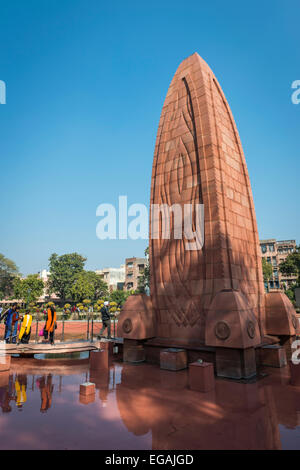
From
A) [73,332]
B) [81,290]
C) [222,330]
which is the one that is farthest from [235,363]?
[81,290]

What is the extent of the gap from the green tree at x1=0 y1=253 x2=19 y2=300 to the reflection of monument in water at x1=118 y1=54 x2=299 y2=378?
5579cm

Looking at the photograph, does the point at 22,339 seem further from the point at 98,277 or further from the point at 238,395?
the point at 98,277

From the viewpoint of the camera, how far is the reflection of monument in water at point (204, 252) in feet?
27.8

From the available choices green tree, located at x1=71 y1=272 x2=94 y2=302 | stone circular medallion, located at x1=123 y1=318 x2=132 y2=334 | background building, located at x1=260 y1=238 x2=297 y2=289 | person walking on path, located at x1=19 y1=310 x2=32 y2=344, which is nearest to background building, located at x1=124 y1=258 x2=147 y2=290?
green tree, located at x1=71 y1=272 x2=94 y2=302

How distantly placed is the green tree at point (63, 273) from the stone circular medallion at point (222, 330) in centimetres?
5146

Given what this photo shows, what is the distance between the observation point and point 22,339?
11414mm

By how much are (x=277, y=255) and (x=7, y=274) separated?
5933 cm

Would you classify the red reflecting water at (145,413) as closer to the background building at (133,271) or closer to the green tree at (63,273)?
the green tree at (63,273)

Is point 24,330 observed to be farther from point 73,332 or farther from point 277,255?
point 277,255

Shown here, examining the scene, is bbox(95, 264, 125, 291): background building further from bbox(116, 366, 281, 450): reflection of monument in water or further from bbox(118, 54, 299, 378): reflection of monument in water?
bbox(116, 366, 281, 450): reflection of monument in water

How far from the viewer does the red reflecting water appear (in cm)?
423

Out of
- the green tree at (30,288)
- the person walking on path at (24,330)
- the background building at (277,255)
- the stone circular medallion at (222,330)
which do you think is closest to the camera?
the stone circular medallion at (222,330)

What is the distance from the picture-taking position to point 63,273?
56.9m

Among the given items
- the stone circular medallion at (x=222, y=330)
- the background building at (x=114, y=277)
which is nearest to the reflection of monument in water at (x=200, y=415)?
the stone circular medallion at (x=222, y=330)
